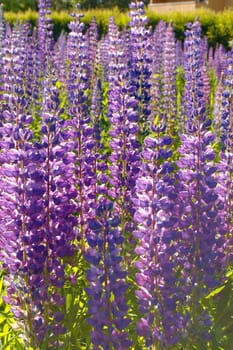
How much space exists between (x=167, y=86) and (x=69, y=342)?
5654mm

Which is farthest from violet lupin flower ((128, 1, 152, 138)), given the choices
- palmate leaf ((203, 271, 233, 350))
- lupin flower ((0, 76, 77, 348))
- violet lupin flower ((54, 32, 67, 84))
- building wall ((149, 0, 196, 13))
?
building wall ((149, 0, 196, 13))

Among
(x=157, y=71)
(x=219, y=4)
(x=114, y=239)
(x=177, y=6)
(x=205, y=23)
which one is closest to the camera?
(x=114, y=239)

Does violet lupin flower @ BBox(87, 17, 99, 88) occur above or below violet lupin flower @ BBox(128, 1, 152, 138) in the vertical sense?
below

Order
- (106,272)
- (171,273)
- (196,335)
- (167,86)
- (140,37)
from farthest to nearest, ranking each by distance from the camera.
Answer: (167,86) → (140,37) → (196,335) → (171,273) → (106,272)

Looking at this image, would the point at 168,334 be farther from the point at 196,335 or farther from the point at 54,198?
the point at 54,198

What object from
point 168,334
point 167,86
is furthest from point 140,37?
point 167,86

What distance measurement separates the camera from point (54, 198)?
352 cm

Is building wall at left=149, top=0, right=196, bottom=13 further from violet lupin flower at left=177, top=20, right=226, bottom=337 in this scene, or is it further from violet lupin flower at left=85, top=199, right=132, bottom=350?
violet lupin flower at left=85, top=199, right=132, bottom=350

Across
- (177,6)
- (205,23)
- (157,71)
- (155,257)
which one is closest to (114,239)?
(155,257)

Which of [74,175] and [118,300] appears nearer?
[118,300]

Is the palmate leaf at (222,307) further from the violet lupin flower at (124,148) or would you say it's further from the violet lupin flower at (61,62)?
the violet lupin flower at (61,62)

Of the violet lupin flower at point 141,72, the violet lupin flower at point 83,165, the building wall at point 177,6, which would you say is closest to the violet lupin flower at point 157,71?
the violet lupin flower at point 141,72

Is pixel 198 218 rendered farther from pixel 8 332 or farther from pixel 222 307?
pixel 8 332

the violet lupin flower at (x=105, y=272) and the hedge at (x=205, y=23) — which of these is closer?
the violet lupin flower at (x=105, y=272)
